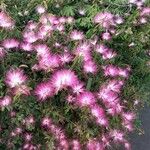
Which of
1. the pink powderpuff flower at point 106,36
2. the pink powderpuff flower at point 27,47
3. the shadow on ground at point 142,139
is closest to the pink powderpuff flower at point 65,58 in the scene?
the pink powderpuff flower at point 27,47

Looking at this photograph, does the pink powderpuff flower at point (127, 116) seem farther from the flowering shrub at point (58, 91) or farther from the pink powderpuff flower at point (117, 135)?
the pink powderpuff flower at point (117, 135)

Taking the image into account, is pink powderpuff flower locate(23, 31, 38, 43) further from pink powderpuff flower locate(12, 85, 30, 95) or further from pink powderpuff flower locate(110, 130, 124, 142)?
pink powderpuff flower locate(110, 130, 124, 142)

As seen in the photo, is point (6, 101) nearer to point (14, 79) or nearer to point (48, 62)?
point (14, 79)

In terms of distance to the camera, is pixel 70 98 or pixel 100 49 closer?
pixel 70 98

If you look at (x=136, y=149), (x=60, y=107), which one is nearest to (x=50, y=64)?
(x=60, y=107)

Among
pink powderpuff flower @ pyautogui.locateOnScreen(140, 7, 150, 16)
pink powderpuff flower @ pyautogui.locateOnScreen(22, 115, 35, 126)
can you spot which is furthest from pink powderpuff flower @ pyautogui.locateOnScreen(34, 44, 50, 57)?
pink powderpuff flower @ pyautogui.locateOnScreen(140, 7, 150, 16)

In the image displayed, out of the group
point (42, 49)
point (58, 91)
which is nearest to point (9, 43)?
point (42, 49)

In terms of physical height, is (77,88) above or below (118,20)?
above

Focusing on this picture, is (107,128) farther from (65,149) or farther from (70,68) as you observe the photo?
(70,68)
